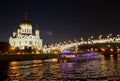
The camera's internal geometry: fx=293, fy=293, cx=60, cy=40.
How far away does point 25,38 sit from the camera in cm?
10631

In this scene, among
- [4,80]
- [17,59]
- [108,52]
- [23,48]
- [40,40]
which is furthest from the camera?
[108,52]

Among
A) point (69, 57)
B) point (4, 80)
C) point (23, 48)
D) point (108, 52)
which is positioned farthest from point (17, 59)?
point (108, 52)

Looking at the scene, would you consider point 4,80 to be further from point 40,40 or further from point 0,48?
point 40,40

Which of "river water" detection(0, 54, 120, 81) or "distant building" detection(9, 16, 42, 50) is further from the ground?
"distant building" detection(9, 16, 42, 50)

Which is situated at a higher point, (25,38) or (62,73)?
(25,38)

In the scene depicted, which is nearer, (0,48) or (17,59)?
(17,59)

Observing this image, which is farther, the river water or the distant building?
the distant building

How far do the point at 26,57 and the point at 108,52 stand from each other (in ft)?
187

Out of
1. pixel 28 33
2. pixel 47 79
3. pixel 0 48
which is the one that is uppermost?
pixel 28 33

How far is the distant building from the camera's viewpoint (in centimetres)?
10644

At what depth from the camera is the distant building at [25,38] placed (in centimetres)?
10644

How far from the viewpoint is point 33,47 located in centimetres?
10544

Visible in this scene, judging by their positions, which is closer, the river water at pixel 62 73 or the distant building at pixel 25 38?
the river water at pixel 62 73

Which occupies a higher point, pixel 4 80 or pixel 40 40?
pixel 40 40
